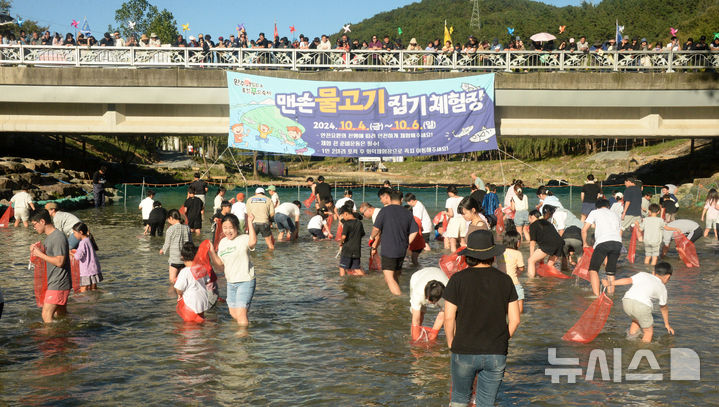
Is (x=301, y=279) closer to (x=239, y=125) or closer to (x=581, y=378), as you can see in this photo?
(x=581, y=378)

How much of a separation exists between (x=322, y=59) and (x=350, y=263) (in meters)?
13.6

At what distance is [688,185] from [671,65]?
9748 mm

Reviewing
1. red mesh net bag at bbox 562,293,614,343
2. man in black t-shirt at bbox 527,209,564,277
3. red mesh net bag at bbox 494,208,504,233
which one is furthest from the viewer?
red mesh net bag at bbox 494,208,504,233

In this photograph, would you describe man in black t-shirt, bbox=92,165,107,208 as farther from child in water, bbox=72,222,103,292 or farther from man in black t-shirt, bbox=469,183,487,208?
child in water, bbox=72,222,103,292

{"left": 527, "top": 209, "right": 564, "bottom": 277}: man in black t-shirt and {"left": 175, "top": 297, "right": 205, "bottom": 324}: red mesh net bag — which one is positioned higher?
{"left": 527, "top": 209, "right": 564, "bottom": 277}: man in black t-shirt

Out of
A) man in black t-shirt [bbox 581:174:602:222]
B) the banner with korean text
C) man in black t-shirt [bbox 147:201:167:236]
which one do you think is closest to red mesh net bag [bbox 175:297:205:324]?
man in black t-shirt [bbox 147:201:167:236]

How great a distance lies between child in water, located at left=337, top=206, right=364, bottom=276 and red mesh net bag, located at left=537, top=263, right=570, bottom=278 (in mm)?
3856

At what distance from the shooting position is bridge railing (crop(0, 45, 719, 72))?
81.7 feet

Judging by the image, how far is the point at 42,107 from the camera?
26.2 meters

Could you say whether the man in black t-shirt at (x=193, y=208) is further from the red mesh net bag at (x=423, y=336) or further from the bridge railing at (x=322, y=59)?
the red mesh net bag at (x=423, y=336)

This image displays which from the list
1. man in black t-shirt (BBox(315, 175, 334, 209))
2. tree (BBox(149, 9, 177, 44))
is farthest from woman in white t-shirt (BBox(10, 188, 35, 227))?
tree (BBox(149, 9, 177, 44))

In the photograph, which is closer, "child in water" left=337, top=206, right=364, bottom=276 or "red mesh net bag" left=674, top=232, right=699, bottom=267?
"child in water" left=337, top=206, right=364, bottom=276

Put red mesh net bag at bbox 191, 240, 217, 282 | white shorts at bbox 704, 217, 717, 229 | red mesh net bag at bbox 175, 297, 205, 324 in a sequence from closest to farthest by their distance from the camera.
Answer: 1. red mesh net bag at bbox 191, 240, 217, 282
2. red mesh net bag at bbox 175, 297, 205, 324
3. white shorts at bbox 704, 217, 717, 229

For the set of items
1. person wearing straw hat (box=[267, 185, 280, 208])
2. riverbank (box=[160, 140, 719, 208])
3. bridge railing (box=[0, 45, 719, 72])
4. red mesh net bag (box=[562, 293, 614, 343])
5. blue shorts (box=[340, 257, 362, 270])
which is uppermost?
bridge railing (box=[0, 45, 719, 72])
